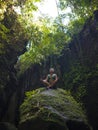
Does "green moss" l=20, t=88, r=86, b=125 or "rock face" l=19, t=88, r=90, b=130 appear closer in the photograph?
"rock face" l=19, t=88, r=90, b=130

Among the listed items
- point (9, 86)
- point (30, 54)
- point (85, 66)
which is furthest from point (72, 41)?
point (9, 86)

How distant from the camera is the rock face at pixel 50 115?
900 centimetres

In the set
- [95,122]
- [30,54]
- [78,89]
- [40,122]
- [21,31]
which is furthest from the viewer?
[30,54]

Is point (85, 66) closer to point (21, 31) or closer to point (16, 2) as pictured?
point (21, 31)

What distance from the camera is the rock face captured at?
900 centimetres

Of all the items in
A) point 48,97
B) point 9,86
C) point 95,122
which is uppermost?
point 9,86

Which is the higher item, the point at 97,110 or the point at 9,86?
the point at 9,86

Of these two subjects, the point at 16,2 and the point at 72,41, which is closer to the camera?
the point at 16,2

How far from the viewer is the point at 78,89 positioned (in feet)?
50.8

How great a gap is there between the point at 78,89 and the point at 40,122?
6834 mm

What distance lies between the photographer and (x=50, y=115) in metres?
9.23

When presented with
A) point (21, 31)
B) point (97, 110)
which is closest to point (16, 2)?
point (21, 31)

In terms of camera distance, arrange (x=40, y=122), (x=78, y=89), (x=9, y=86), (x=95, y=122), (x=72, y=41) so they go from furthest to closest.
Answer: (x=9, y=86) → (x=72, y=41) → (x=78, y=89) → (x=95, y=122) → (x=40, y=122)

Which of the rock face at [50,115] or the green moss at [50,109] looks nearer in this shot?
the rock face at [50,115]
